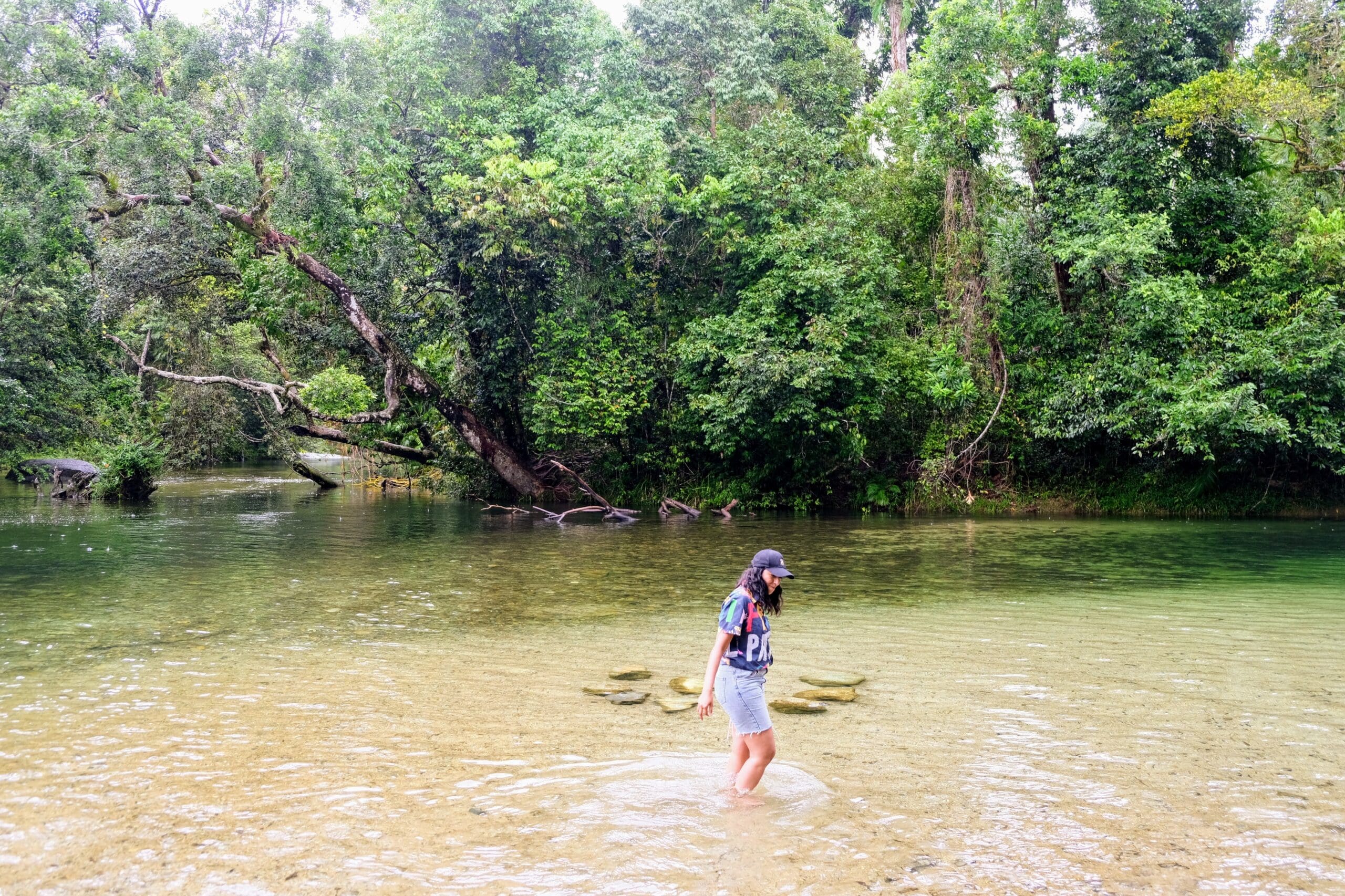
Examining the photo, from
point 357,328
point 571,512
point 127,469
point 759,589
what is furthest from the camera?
point 127,469

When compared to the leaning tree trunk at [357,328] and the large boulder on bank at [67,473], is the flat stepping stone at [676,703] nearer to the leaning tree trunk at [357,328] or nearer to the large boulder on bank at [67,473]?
the leaning tree trunk at [357,328]

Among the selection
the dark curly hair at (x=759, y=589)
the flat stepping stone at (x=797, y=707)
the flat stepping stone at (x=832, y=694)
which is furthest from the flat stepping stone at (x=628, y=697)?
the dark curly hair at (x=759, y=589)

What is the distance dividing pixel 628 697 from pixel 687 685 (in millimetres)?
564

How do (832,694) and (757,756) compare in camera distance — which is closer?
(757,756)

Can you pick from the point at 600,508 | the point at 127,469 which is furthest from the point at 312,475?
the point at 600,508

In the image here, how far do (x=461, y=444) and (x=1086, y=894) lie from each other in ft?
85.3

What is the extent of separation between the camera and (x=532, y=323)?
25281 mm

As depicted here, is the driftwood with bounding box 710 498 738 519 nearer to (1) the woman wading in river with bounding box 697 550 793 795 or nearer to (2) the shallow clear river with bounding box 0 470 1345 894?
(2) the shallow clear river with bounding box 0 470 1345 894

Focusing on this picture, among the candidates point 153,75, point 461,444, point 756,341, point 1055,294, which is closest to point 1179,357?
point 1055,294

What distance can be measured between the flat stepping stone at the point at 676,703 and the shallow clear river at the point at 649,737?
0.25ft

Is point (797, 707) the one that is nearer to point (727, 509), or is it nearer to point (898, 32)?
point (727, 509)

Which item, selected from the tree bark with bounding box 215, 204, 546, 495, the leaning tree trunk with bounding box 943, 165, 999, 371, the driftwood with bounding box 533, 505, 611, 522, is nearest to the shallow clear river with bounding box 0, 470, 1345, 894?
the driftwood with bounding box 533, 505, 611, 522

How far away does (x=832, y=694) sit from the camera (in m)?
7.66

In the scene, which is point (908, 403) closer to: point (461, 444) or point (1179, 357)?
point (1179, 357)
